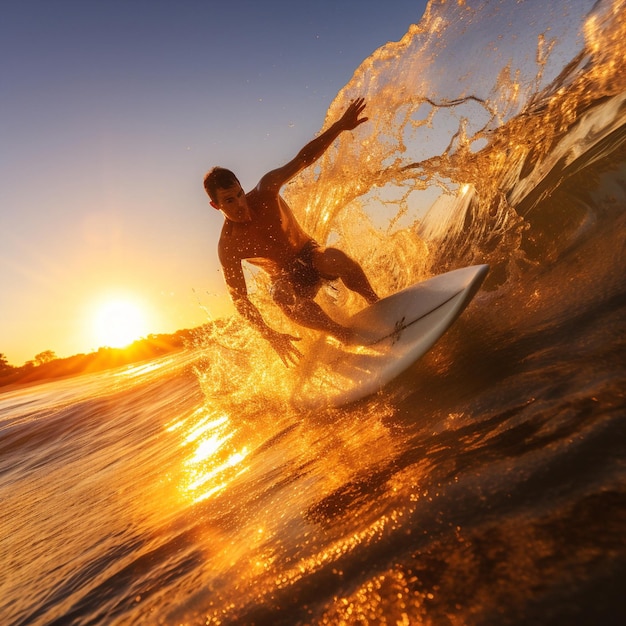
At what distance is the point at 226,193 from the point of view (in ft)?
11.7

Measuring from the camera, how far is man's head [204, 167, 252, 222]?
11.6 ft

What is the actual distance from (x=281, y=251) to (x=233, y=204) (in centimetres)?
63

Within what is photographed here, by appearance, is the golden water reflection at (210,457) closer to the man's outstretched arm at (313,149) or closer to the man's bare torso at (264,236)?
the man's bare torso at (264,236)

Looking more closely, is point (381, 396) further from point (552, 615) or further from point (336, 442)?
point (552, 615)

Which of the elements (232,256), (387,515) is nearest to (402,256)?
(232,256)

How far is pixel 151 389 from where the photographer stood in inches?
360

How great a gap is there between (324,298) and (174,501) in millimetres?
2974

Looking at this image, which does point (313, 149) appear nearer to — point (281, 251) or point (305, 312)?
point (281, 251)

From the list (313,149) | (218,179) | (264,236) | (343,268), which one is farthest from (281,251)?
(313,149)

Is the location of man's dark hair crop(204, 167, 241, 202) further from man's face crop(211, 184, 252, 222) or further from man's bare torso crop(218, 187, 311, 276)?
man's bare torso crop(218, 187, 311, 276)

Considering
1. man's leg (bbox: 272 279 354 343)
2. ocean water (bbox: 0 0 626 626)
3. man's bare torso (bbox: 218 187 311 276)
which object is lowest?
ocean water (bbox: 0 0 626 626)

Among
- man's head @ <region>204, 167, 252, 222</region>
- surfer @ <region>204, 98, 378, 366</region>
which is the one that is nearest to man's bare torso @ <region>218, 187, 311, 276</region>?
surfer @ <region>204, 98, 378, 366</region>

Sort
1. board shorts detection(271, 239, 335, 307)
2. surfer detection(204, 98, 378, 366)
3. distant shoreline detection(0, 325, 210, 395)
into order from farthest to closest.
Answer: distant shoreline detection(0, 325, 210, 395) → board shorts detection(271, 239, 335, 307) → surfer detection(204, 98, 378, 366)

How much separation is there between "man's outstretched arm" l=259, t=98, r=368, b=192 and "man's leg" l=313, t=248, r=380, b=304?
758mm
